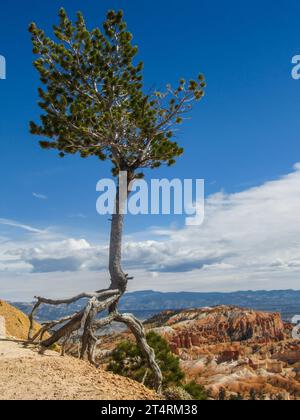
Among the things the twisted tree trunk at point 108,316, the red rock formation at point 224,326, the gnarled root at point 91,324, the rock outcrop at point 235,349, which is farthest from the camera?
the red rock formation at point 224,326

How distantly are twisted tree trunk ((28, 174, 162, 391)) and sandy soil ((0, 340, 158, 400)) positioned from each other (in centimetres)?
211

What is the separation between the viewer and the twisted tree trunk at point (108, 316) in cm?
1649

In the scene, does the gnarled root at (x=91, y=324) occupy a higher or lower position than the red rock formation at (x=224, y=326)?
higher

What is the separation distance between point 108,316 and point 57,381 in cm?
621

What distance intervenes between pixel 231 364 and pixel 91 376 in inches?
4359

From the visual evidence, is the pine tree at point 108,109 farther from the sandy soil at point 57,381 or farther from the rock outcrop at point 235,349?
the rock outcrop at point 235,349

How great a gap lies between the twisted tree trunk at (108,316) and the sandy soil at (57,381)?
2.11m

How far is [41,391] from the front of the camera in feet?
36.9

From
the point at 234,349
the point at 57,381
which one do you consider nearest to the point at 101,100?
the point at 57,381

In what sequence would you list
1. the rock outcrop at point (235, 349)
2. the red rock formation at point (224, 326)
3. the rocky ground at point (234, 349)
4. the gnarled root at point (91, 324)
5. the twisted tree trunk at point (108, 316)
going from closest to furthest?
1. the gnarled root at point (91, 324)
2. the twisted tree trunk at point (108, 316)
3. the rocky ground at point (234, 349)
4. the rock outcrop at point (235, 349)
5. the red rock formation at point (224, 326)

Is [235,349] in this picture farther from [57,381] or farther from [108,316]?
[57,381]

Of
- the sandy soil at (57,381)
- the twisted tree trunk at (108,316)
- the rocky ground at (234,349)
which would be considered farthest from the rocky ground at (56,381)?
the rocky ground at (234,349)
